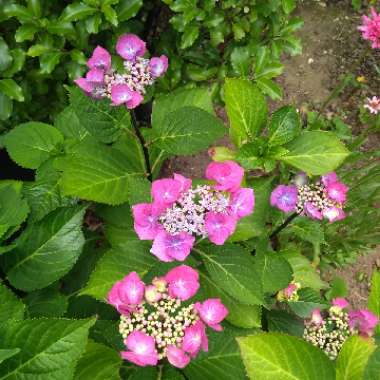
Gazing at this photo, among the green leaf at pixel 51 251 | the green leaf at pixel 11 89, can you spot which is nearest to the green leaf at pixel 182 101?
the green leaf at pixel 51 251

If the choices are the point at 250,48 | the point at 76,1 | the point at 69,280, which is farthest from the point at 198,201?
the point at 250,48

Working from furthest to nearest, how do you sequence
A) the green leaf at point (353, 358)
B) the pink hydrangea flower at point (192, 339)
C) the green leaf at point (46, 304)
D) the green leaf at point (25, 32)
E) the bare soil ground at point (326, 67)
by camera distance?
the bare soil ground at point (326, 67), the green leaf at point (25, 32), the green leaf at point (46, 304), the pink hydrangea flower at point (192, 339), the green leaf at point (353, 358)

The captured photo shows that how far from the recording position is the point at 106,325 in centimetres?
130

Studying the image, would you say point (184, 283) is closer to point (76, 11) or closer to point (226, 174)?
point (226, 174)

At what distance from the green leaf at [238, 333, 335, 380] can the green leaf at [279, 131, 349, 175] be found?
57cm

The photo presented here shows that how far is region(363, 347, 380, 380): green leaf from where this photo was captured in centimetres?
72

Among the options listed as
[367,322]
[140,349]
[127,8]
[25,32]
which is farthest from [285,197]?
[25,32]

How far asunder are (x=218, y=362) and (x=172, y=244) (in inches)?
13.6

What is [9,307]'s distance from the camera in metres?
1.15

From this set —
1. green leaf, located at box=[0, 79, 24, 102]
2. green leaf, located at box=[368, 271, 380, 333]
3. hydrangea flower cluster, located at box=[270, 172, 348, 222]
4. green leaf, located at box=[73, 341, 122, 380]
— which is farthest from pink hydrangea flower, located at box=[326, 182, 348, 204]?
green leaf, located at box=[0, 79, 24, 102]

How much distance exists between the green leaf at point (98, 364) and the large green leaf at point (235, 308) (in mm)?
277

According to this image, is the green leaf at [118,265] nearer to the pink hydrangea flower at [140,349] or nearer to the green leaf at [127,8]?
the pink hydrangea flower at [140,349]

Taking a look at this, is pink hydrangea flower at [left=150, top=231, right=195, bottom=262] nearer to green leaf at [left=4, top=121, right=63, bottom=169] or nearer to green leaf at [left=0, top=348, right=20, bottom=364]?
green leaf at [left=0, top=348, right=20, bottom=364]

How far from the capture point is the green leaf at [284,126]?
1311mm
